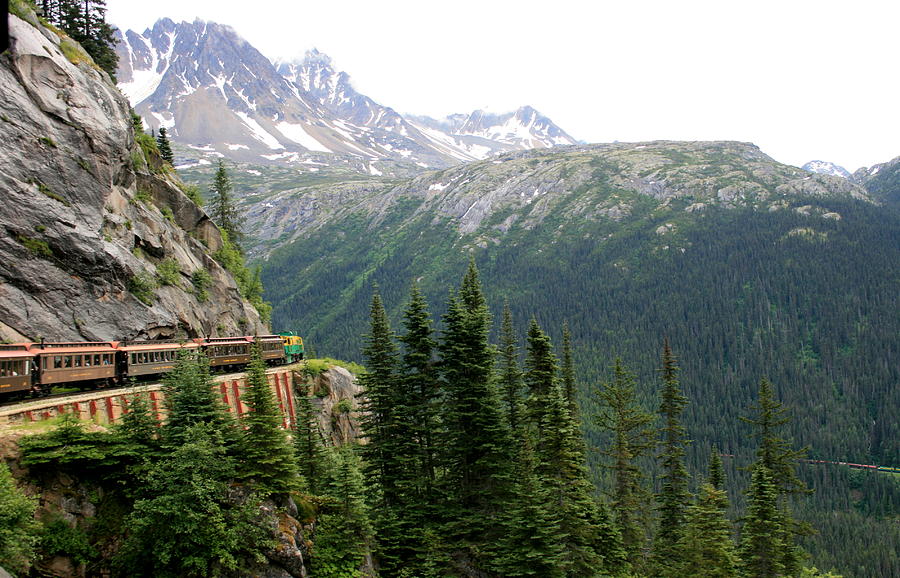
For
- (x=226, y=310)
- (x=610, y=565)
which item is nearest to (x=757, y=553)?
(x=610, y=565)

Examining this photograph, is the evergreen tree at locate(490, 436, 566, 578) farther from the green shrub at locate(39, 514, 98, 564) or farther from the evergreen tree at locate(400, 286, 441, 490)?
the green shrub at locate(39, 514, 98, 564)

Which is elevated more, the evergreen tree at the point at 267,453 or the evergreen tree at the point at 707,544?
the evergreen tree at the point at 267,453

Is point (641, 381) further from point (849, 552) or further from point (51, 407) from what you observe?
point (51, 407)

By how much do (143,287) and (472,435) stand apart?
27.7 meters

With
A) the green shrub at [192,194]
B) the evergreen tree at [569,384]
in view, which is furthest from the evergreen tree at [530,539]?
the green shrub at [192,194]

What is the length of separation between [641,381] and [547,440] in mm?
172304

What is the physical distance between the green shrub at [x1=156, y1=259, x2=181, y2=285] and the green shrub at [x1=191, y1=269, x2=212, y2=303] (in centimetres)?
245

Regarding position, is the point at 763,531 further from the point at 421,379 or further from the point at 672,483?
the point at 421,379

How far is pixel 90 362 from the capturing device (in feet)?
111

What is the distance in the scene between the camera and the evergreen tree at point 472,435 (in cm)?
3253

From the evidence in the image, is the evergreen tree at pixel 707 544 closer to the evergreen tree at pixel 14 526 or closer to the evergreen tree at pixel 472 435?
the evergreen tree at pixel 472 435

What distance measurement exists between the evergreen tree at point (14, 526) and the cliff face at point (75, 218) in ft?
62.1

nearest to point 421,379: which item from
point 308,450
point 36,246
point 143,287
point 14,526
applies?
point 308,450

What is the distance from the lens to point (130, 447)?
22.6 meters
